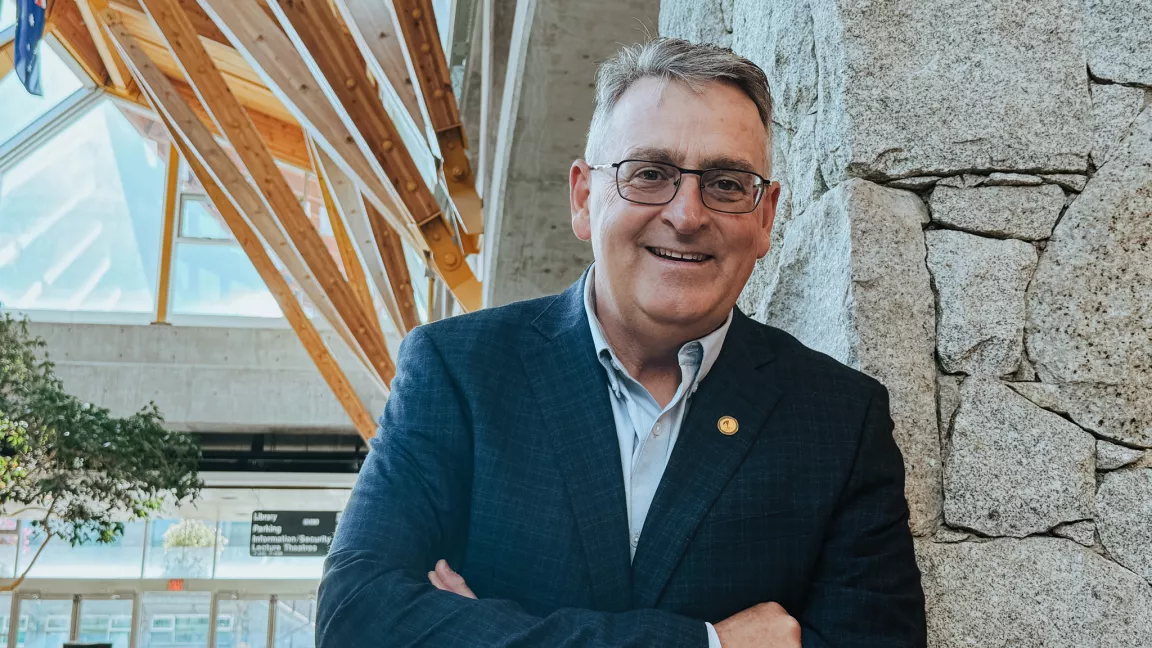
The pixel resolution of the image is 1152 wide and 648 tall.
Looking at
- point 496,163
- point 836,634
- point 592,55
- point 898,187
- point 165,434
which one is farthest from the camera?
point 165,434

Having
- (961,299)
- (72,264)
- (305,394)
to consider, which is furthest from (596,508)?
(72,264)

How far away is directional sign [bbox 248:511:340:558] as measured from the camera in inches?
510

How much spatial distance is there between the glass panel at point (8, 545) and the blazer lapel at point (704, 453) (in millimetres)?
13732

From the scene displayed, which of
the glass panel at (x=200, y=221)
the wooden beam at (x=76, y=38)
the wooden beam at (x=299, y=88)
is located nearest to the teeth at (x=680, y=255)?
the wooden beam at (x=299, y=88)

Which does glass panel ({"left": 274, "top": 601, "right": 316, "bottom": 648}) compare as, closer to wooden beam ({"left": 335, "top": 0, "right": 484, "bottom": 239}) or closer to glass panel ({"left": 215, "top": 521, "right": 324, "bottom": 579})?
glass panel ({"left": 215, "top": 521, "right": 324, "bottom": 579})

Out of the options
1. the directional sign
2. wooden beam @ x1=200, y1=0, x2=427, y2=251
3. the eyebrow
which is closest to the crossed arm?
the eyebrow

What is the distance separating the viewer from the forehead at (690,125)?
1.36 metres

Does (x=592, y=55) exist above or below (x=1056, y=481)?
above

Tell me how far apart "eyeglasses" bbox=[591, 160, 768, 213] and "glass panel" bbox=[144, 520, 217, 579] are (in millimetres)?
13174

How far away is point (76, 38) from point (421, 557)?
1209cm

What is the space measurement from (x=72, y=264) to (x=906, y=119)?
12.6 metres

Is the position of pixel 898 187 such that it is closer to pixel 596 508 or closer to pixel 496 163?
pixel 596 508

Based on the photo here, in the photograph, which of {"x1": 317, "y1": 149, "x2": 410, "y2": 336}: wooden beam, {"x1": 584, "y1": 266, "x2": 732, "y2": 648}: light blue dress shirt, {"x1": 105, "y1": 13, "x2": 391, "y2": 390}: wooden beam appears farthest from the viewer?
{"x1": 317, "y1": 149, "x2": 410, "y2": 336}: wooden beam

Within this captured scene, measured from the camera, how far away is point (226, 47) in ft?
32.7
